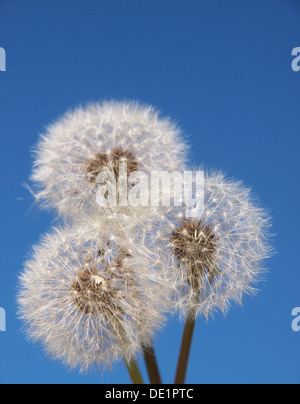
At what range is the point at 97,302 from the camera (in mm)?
2242

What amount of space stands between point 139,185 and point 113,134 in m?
0.40

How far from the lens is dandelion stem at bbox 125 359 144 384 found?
2.27 m

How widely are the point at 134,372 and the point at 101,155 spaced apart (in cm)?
114

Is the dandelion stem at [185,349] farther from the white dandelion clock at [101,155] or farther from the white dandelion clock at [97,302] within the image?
the white dandelion clock at [101,155]

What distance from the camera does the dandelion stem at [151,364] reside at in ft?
7.60

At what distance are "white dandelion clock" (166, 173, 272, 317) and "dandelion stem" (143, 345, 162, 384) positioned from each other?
24 centimetres

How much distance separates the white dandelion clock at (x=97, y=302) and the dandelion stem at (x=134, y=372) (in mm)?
31

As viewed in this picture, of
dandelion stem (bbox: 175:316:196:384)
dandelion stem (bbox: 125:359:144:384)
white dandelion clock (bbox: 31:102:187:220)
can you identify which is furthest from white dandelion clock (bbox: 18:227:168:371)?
white dandelion clock (bbox: 31:102:187:220)

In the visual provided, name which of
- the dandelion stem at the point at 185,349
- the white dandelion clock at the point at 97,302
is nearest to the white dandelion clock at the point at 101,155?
the white dandelion clock at the point at 97,302

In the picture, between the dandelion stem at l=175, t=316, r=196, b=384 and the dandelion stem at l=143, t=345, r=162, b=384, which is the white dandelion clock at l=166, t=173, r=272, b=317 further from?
the dandelion stem at l=143, t=345, r=162, b=384

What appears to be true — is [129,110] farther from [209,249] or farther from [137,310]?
[137,310]

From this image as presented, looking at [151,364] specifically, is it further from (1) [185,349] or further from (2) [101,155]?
(2) [101,155]

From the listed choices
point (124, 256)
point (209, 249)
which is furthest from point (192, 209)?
point (124, 256)

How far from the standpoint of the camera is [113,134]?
289cm
